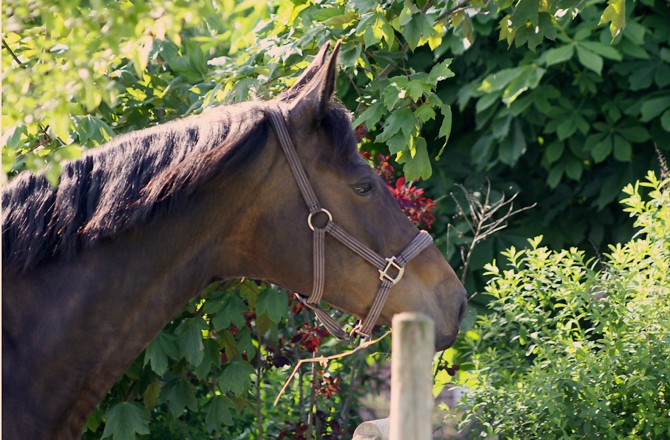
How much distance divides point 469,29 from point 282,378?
2.25 m

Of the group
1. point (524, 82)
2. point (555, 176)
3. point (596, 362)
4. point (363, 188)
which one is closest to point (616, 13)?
point (596, 362)

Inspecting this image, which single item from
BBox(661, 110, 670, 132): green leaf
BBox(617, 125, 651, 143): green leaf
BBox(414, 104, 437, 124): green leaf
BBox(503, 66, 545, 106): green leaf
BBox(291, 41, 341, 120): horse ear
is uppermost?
BBox(291, 41, 341, 120): horse ear

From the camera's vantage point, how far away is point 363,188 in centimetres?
261

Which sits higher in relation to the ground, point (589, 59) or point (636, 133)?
point (589, 59)

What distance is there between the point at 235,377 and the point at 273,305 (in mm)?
335

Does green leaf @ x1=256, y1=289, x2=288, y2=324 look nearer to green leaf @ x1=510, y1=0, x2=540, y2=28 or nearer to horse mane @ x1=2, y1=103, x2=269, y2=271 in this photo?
horse mane @ x1=2, y1=103, x2=269, y2=271

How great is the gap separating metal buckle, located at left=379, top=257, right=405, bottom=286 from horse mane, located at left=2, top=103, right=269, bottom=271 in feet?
1.56

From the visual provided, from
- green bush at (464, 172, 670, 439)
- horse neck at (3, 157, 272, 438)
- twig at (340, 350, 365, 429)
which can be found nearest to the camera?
horse neck at (3, 157, 272, 438)

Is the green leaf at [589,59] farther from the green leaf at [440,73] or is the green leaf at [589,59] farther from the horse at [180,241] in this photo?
the horse at [180,241]

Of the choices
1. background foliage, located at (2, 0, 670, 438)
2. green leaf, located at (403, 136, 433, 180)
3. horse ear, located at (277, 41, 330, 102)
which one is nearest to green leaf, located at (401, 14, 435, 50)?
background foliage, located at (2, 0, 670, 438)

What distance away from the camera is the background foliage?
2156mm

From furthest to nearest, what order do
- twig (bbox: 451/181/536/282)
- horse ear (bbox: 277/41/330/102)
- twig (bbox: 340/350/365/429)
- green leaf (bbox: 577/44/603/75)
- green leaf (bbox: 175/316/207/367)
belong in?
green leaf (bbox: 577/44/603/75), twig (bbox: 340/350/365/429), twig (bbox: 451/181/536/282), green leaf (bbox: 175/316/207/367), horse ear (bbox: 277/41/330/102)

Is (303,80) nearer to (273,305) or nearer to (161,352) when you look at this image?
(273,305)

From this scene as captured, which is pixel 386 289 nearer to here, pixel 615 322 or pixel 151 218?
pixel 151 218
